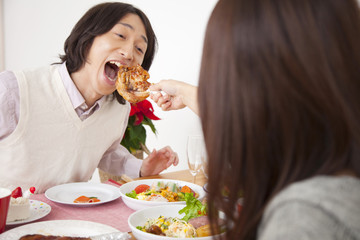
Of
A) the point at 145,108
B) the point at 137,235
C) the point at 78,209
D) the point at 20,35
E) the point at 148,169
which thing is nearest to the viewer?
the point at 137,235

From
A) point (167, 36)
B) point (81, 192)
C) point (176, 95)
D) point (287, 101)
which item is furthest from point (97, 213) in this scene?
point (167, 36)

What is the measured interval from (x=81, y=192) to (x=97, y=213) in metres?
0.31

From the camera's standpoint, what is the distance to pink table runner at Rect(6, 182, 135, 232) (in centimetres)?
128

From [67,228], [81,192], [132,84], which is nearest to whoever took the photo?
[67,228]

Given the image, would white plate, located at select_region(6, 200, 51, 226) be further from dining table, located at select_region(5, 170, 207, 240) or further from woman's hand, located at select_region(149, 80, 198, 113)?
woman's hand, located at select_region(149, 80, 198, 113)

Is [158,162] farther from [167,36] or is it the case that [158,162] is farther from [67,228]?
[167,36]

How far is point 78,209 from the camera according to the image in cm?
140

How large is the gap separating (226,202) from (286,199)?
19cm

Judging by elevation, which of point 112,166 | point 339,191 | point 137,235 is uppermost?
point 339,191

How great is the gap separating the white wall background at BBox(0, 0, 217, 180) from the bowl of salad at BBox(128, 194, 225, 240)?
1646 mm

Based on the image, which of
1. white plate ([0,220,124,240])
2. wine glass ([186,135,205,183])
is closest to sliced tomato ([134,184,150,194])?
wine glass ([186,135,205,183])

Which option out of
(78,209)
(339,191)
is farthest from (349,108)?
(78,209)

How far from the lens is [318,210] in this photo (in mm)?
496

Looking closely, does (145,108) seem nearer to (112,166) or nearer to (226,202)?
(112,166)
